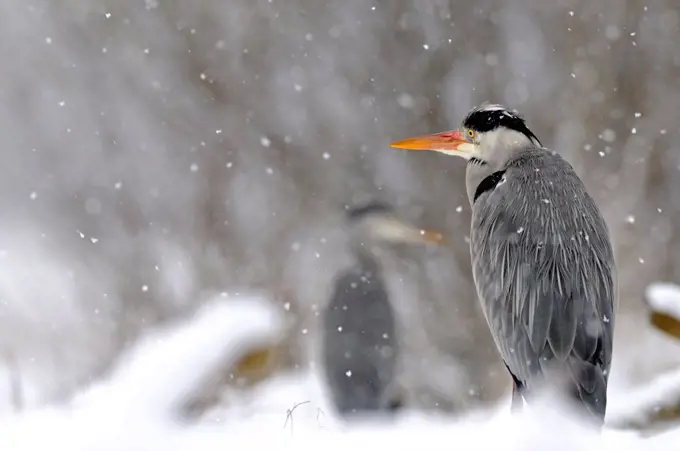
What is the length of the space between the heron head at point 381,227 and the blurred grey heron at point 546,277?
7.55 feet

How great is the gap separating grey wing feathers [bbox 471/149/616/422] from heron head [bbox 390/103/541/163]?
0.57 feet

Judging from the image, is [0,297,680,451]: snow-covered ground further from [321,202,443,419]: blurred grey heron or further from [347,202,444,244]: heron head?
[347,202,444,244]: heron head

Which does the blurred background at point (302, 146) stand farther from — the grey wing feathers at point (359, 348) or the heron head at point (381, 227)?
the grey wing feathers at point (359, 348)

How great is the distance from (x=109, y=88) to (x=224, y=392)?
6.06 metres

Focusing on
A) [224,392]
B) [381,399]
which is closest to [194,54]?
[381,399]

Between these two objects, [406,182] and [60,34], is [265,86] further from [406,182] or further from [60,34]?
[60,34]

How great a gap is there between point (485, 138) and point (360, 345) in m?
1.88

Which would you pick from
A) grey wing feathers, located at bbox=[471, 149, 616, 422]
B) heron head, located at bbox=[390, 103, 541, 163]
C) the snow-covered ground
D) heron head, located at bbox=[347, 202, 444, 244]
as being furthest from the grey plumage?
the snow-covered ground

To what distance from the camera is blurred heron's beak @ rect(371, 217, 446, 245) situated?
4867mm

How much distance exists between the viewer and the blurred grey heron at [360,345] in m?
4.15

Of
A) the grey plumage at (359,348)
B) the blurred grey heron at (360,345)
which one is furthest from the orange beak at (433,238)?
the grey plumage at (359,348)

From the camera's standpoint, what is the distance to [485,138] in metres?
2.66

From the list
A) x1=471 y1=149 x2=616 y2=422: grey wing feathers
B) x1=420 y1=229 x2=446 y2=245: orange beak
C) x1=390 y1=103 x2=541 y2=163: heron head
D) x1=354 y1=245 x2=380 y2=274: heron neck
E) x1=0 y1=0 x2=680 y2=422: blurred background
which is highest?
x1=0 y1=0 x2=680 y2=422: blurred background

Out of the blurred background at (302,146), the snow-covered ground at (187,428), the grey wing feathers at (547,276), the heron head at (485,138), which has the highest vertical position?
the blurred background at (302,146)
